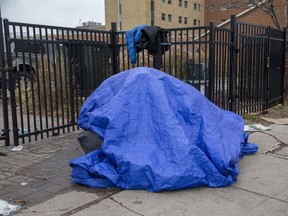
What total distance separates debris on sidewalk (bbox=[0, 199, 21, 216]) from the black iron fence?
88.9 inches

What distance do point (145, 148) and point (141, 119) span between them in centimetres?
43

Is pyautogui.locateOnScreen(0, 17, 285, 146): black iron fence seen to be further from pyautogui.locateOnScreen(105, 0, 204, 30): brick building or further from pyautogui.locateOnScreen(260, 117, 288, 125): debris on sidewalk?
pyautogui.locateOnScreen(105, 0, 204, 30): brick building

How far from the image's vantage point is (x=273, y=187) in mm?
4109

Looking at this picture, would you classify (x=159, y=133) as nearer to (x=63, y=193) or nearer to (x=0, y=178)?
(x=63, y=193)

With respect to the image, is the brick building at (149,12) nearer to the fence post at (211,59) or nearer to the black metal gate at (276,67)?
the black metal gate at (276,67)

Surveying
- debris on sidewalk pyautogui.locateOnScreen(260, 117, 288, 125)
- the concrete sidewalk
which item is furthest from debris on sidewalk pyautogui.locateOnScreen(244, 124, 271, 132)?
the concrete sidewalk

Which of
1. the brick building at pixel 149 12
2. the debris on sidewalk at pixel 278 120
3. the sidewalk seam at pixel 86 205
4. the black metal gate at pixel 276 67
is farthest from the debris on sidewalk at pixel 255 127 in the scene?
the brick building at pixel 149 12

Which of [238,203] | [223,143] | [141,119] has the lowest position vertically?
[238,203]

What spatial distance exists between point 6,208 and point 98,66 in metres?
4.38

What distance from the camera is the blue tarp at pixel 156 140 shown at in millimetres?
3945

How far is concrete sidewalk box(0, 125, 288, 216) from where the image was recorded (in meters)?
3.49

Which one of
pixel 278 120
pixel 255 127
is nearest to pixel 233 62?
pixel 255 127

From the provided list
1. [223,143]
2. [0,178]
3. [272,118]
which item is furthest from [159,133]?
[272,118]

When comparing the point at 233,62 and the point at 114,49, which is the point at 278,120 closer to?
the point at 233,62
